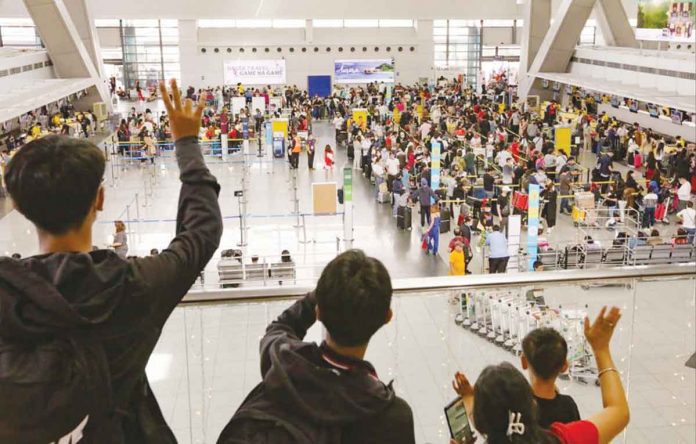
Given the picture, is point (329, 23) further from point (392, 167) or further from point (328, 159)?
point (392, 167)

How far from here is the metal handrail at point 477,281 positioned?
9.43 feet

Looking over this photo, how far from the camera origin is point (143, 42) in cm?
4672

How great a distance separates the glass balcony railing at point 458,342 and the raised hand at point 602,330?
738 mm

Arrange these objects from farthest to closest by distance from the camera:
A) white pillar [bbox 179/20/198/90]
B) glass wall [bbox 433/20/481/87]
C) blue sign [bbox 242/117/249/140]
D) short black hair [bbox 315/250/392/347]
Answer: glass wall [bbox 433/20/481/87] → white pillar [bbox 179/20/198/90] → blue sign [bbox 242/117/249/140] → short black hair [bbox 315/250/392/347]

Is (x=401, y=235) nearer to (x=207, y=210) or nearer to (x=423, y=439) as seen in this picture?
(x=423, y=439)

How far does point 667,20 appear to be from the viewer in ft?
94.8

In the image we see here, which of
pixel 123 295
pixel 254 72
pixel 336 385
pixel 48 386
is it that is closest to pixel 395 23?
pixel 254 72

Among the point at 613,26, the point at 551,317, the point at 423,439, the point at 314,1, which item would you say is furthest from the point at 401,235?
the point at 314,1

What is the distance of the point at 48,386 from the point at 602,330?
1631 millimetres

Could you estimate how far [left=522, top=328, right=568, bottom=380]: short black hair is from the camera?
92.1 inches

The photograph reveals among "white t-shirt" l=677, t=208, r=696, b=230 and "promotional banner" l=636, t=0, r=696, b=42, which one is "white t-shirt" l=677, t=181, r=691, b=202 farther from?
"promotional banner" l=636, t=0, r=696, b=42

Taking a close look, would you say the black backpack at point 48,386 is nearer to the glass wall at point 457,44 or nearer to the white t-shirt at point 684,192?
the white t-shirt at point 684,192

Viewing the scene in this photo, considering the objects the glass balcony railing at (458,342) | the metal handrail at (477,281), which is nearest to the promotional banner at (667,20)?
the glass balcony railing at (458,342)

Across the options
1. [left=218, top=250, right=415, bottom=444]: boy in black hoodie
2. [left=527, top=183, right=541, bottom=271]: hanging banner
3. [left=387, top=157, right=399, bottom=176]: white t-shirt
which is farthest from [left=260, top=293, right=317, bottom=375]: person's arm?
[left=387, top=157, right=399, bottom=176]: white t-shirt
